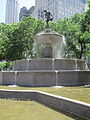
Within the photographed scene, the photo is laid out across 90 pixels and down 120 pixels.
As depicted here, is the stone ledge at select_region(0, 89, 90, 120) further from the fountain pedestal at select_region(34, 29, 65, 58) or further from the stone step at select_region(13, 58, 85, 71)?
the fountain pedestal at select_region(34, 29, 65, 58)

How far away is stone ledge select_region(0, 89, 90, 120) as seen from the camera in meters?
5.50

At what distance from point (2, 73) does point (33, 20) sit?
23.5 m

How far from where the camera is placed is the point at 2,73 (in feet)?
46.2

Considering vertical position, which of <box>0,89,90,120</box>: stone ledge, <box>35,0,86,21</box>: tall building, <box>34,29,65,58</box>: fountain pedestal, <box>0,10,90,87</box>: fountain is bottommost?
<box>0,89,90,120</box>: stone ledge

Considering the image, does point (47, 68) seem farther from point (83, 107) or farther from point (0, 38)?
point (0, 38)

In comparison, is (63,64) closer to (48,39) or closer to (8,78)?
(8,78)

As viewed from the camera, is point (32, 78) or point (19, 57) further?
point (19, 57)

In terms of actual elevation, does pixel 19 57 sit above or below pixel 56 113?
above

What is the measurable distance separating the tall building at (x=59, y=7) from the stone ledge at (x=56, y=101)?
11046 cm

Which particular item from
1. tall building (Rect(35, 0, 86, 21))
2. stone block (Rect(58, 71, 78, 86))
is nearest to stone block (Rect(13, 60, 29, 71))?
stone block (Rect(58, 71, 78, 86))

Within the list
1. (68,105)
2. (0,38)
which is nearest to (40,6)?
Answer: (0,38)

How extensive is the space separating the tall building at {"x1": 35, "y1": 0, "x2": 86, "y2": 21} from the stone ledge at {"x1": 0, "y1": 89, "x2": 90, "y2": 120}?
362 feet

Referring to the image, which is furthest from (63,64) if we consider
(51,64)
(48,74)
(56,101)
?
(56,101)

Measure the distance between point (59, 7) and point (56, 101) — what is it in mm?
115338
